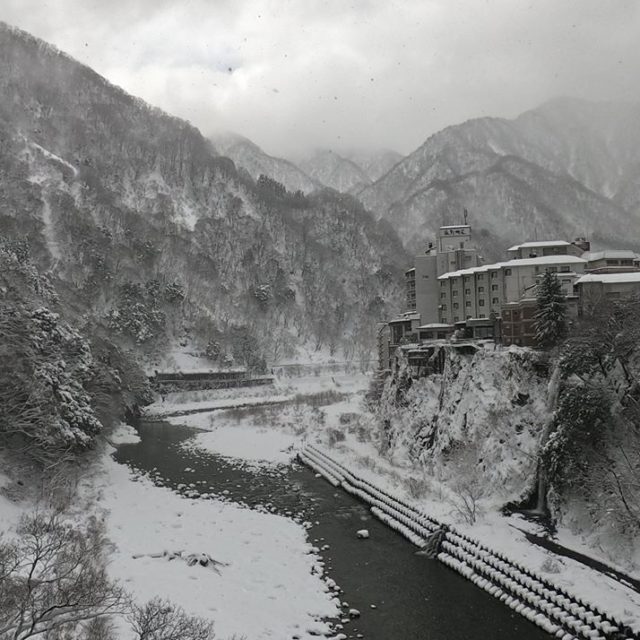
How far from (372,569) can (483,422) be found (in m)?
13.8

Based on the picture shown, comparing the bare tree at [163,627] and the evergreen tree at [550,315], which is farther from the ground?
the evergreen tree at [550,315]

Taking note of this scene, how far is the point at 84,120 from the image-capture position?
13575 cm

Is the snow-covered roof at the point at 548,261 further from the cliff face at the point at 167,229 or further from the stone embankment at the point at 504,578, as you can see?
the cliff face at the point at 167,229

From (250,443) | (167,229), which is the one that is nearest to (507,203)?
(167,229)

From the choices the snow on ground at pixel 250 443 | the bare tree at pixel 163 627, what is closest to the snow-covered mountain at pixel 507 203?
the snow on ground at pixel 250 443

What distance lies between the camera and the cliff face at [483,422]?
28250mm

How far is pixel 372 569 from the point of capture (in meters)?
21.0

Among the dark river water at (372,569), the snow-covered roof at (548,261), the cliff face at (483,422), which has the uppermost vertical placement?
the snow-covered roof at (548,261)

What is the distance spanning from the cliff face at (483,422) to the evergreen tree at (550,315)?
1.59 m

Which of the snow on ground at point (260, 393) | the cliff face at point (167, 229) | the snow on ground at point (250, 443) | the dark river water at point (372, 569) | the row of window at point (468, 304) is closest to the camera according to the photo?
the dark river water at point (372, 569)

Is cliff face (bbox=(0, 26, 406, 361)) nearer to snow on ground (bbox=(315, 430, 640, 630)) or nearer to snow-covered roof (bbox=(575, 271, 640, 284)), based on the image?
snow on ground (bbox=(315, 430, 640, 630))

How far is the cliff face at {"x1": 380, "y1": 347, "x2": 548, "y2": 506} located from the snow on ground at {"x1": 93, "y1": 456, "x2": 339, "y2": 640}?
11604 mm

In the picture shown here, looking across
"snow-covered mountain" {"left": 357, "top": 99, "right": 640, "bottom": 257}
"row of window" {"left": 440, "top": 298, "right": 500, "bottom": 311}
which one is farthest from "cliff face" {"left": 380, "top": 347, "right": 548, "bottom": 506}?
"snow-covered mountain" {"left": 357, "top": 99, "right": 640, "bottom": 257}

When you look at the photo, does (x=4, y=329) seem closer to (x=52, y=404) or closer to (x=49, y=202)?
(x=52, y=404)
